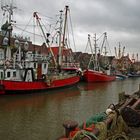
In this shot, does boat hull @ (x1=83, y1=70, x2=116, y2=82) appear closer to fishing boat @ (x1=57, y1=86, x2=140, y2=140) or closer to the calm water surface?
the calm water surface

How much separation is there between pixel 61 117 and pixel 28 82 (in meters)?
12.5

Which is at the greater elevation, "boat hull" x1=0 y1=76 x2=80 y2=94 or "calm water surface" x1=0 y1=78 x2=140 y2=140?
"boat hull" x1=0 y1=76 x2=80 y2=94

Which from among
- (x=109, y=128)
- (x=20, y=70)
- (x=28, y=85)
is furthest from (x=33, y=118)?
(x=20, y=70)

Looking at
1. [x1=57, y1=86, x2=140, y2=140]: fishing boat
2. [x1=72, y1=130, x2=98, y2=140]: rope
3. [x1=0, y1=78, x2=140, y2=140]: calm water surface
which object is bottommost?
[x1=0, y1=78, x2=140, y2=140]: calm water surface

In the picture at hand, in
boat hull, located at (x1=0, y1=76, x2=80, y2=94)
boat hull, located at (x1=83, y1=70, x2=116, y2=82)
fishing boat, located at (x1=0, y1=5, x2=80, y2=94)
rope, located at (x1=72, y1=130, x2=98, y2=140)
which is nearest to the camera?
rope, located at (x1=72, y1=130, x2=98, y2=140)

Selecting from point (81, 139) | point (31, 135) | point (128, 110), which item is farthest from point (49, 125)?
point (81, 139)

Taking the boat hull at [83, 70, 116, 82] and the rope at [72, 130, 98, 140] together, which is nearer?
the rope at [72, 130, 98, 140]

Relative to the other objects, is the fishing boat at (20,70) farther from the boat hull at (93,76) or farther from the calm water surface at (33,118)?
the boat hull at (93,76)

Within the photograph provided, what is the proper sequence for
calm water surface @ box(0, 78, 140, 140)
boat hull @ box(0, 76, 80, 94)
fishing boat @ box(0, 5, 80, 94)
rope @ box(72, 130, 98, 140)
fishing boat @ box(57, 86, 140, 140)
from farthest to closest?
fishing boat @ box(0, 5, 80, 94)
boat hull @ box(0, 76, 80, 94)
calm water surface @ box(0, 78, 140, 140)
fishing boat @ box(57, 86, 140, 140)
rope @ box(72, 130, 98, 140)

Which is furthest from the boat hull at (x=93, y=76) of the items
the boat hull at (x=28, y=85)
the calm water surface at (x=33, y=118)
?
the calm water surface at (x=33, y=118)

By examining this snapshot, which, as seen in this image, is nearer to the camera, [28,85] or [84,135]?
[84,135]

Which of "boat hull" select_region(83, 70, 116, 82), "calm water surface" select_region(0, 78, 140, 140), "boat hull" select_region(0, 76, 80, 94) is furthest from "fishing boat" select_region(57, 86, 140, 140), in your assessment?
"boat hull" select_region(83, 70, 116, 82)

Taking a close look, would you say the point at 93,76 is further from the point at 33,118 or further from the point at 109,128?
the point at 109,128

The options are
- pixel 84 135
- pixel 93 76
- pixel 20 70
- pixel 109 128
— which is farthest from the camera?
pixel 93 76
